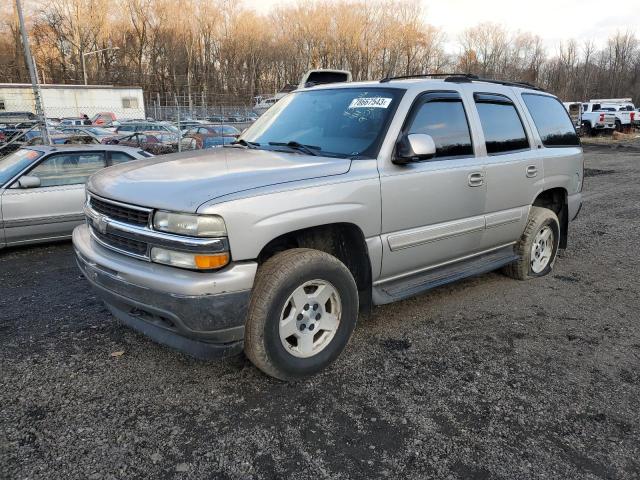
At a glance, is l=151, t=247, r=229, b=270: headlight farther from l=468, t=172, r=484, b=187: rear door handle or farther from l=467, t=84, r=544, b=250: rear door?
l=467, t=84, r=544, b=250: rear door

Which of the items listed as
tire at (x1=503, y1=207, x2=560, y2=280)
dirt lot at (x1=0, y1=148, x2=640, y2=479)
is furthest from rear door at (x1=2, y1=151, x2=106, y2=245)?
tire at (x1=503, y1=207, x2=560, y2=280)

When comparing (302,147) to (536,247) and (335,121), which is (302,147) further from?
(536,247)

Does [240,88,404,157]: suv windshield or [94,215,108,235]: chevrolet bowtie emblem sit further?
[240,88,404,157]: suv windshield

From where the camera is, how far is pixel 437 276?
3.99m

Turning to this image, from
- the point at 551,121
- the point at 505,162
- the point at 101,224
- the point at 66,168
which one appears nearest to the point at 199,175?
the point at 101,224

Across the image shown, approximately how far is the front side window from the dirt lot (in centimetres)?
226

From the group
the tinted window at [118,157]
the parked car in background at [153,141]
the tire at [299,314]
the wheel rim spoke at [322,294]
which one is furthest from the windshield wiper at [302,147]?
the parked car in background at [153,141]

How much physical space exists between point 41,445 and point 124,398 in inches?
20.3

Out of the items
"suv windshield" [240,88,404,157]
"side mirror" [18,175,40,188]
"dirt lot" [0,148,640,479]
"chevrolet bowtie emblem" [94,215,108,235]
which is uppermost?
"suv windshield" [240,88,404,157]

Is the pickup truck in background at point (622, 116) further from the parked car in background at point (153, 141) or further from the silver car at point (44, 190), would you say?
the silver car at point (44, 190)

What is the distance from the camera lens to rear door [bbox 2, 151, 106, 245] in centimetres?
591

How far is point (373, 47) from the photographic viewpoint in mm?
63344

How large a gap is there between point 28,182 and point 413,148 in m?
4.96

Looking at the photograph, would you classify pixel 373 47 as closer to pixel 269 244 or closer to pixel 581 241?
pixel 581 241
